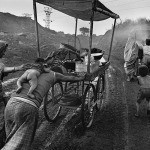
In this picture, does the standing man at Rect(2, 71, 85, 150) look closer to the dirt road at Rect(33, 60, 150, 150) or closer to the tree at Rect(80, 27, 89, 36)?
the dirt road at Rect(33, 60, 150, 150)

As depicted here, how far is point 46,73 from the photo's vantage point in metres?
4.13

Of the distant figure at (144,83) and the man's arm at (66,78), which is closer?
the man's arm at (66,78)

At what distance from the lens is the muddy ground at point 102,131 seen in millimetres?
5078

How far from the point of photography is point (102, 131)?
5812mm

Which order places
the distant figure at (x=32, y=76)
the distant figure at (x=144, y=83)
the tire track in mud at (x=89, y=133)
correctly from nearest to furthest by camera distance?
1. the distant figure at (x=32, y=76)
2. the tire track in mud at (x=89, y=133)
3. the distant figure at (x=144, y=83)

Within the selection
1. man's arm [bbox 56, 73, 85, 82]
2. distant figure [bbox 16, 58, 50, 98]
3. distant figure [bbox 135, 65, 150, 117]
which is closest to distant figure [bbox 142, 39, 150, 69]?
distant figure [bbox 135, 65, 150, 117]

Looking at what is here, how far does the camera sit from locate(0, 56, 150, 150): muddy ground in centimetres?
508

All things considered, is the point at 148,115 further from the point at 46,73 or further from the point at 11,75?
the point at 11,75

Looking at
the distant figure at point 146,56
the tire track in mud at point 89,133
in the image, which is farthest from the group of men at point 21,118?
the distant figure at point 146,56

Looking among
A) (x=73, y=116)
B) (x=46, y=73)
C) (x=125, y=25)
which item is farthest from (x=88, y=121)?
(x=125, y=25)

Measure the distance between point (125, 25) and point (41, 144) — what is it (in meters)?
40.5

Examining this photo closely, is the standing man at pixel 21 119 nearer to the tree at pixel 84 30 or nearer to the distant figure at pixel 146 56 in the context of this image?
the distant figure at pixel 146 56

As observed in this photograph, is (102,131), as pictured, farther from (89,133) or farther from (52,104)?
(52,104)

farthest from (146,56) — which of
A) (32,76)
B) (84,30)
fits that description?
(84,30)
